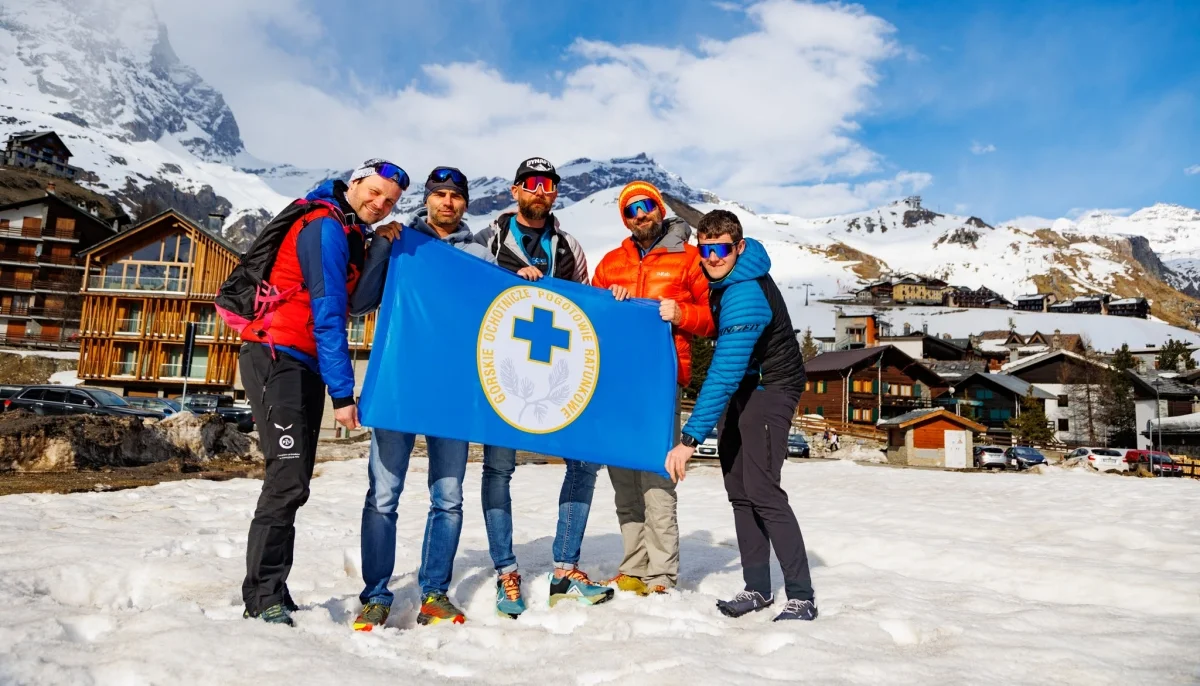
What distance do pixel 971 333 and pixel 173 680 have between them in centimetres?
12382

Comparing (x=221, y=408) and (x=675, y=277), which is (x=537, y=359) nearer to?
(x=675, y=277)

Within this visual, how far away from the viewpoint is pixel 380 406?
3654 millimetres

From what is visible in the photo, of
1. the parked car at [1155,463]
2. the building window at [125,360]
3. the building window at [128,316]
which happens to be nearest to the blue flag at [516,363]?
the parked car at [1155,463]

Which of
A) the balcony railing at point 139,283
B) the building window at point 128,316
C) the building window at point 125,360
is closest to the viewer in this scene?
the balcony railing at point 139,283

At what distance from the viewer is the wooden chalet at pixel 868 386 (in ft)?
198

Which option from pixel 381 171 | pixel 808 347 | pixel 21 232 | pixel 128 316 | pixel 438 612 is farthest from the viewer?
pixel 808 347

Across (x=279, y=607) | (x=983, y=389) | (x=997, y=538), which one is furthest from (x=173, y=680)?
(x=983, y=389)

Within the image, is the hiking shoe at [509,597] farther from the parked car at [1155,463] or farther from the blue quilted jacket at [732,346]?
the parked car at [1155,463]

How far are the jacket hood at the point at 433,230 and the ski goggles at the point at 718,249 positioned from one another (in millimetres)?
1462

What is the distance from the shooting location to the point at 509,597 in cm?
385

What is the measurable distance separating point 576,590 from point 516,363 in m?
1.39

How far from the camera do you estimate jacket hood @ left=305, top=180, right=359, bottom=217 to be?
364 cm

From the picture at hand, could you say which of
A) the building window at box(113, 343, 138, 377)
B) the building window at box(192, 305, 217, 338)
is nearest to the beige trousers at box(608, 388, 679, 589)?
the building window at box(192, 305, 217, 338)

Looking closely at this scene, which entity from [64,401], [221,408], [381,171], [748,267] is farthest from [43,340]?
[748,267]
